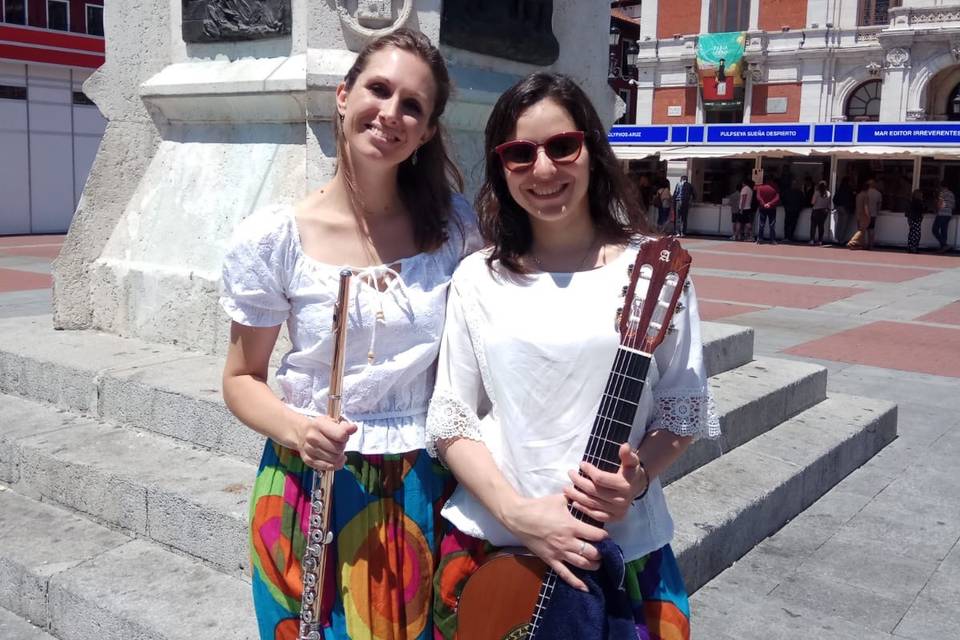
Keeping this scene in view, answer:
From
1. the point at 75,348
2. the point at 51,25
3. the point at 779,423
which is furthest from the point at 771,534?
the point at 51,25

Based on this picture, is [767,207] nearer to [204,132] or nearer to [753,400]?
[753,400]

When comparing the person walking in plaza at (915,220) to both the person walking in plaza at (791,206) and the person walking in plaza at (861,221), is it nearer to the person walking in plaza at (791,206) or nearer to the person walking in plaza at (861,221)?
the person walking in plaza at (861,221)

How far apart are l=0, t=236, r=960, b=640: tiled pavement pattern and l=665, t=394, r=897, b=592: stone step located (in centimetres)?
7

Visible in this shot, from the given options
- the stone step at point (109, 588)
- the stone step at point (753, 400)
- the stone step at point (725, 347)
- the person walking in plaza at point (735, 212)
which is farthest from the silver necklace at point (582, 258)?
the person walking in plaza at point (735, 212)

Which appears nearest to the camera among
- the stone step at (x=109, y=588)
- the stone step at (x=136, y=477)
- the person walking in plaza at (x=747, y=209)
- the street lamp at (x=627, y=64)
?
the stone step at (x=109, y=588)

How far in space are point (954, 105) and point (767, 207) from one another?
34.1 ft

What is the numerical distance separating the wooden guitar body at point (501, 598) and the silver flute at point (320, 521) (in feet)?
0.96

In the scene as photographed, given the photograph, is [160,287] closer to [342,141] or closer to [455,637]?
[342,141]

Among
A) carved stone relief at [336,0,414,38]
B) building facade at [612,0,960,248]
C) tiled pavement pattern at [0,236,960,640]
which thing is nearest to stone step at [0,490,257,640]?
tiled pavement pattern at [0,236,960,640]

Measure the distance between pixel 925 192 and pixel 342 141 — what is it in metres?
23.9

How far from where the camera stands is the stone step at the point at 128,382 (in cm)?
346

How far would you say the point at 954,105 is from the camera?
28.6 m

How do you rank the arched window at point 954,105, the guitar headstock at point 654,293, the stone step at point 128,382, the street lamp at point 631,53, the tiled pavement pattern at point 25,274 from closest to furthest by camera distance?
1. the guitar headstock at point 654,293
2. the stone step at point 128,382
3. the tiled pavement pattern at point 25,274
4. the arched window at point 954,105
5. the street lamp at point 631,53

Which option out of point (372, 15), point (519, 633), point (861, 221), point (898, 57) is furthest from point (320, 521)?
point (898, 57)
